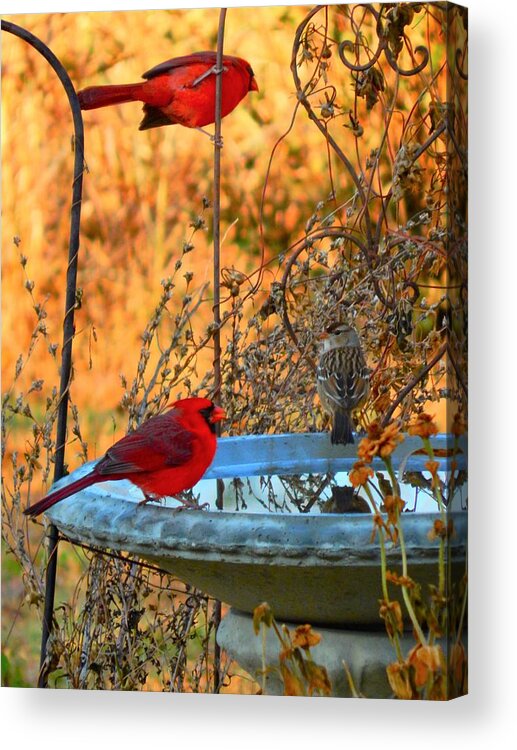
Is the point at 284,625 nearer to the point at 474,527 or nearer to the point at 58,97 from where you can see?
the point at 474,527

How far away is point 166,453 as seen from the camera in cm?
479

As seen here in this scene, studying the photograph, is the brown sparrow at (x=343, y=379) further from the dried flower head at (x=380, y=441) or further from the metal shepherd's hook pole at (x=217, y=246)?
the metal shepherd's hook pole at (x=217, y=246)

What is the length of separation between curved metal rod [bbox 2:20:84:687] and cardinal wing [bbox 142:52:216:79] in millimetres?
252

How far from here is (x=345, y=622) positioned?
4660 millimetres

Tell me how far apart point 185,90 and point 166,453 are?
3.48 ft

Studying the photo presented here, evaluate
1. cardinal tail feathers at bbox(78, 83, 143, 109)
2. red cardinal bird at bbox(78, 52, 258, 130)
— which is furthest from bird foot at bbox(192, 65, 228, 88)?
cardinal tail feathers at bbox(78, 83, 143, 109)

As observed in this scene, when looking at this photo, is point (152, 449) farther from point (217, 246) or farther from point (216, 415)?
point (217, 246)

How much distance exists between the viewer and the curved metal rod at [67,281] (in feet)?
Result: 16.3

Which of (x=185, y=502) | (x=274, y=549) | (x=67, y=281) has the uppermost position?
(x=67, y=281)

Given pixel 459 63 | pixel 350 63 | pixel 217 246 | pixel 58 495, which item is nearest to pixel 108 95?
pixel 217 246

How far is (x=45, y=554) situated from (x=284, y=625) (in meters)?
0.82

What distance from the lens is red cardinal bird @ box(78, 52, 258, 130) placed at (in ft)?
15.9

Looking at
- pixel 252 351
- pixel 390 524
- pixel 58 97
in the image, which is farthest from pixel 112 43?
pixel 390 524

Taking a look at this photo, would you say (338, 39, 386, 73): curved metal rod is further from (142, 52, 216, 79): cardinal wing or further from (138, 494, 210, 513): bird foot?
(138, 494, 210, 513): bird foot
